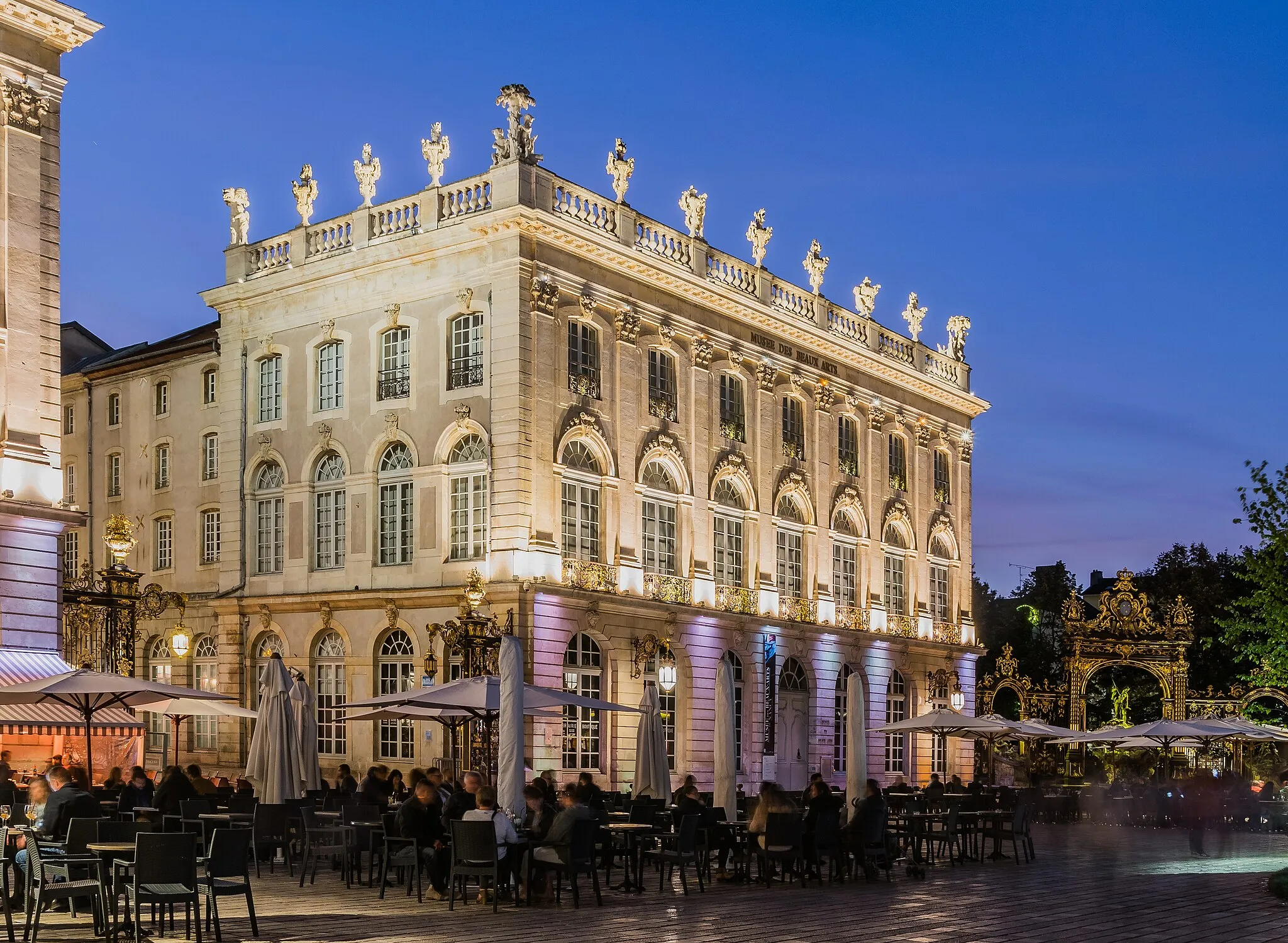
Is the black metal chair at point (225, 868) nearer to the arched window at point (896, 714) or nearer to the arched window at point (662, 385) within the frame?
the arched window at point (662, 385)

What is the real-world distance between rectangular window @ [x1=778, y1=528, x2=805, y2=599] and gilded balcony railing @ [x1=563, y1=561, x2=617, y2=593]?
320 inches

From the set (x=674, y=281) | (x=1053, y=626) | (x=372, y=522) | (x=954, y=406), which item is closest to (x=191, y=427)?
(x=372, y=522)

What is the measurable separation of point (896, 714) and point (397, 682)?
1952 cm

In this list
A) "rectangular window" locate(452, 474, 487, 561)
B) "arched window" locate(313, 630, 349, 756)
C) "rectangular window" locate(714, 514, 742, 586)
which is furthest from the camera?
"rectangular window" locate(714, 514, 742, 586)

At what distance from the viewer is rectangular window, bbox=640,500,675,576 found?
130 feet

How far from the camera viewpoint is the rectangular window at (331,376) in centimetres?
3903

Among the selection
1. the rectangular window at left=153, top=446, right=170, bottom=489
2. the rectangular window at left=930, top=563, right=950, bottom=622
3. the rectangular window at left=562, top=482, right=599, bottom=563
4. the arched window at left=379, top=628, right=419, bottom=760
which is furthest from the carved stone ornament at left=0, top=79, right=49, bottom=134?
the rectangular window at left=930, top=563, right=950, bottom=622

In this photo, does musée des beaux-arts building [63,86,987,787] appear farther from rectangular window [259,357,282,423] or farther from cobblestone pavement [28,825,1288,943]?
cobblestone pavement [28,825,1288,943]

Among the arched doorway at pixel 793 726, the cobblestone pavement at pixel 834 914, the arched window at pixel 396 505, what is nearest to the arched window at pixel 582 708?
the arched window at pixel 396 505

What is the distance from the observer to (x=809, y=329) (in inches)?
1812

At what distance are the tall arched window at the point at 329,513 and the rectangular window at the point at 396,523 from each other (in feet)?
3.98

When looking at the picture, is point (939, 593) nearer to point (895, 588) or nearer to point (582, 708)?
point (895, 588)

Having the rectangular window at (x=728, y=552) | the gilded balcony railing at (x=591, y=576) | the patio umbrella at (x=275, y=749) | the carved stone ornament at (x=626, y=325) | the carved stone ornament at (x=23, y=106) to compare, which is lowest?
the patio umbrella at (x=275, y=749)

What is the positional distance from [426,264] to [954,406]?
2398 cm
